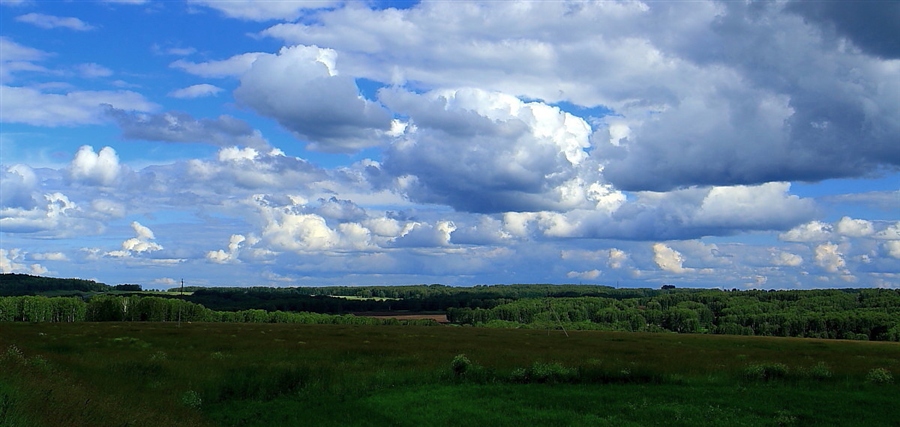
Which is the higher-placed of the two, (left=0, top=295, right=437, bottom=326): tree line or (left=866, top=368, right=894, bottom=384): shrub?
(left=866, top=368, right=894, bottom=384): shrub

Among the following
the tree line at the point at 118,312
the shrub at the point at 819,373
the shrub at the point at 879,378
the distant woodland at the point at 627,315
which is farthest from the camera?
the tree line at the point at 118,312

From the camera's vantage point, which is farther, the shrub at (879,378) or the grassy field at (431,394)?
the shrub at (879,378)

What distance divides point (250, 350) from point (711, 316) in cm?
16114

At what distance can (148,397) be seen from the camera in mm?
21547

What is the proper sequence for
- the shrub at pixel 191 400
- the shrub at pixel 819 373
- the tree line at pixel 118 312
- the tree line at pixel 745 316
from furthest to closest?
the tree line at pixel 118 312 < the tree line at pixel 745 316 < the shrub at pixel 819 373 < the shrub at pixel 191 400

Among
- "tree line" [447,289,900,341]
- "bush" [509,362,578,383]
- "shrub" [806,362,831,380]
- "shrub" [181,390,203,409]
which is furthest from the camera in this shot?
"tree line" [447,289,900,341]

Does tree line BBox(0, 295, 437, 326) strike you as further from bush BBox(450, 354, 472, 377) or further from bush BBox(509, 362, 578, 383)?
bush BBox(509, 362, 578, 383)

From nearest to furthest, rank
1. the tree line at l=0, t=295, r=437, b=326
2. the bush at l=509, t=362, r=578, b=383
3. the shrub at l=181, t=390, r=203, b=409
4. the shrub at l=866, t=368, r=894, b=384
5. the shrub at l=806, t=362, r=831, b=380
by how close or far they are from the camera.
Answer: the shrub at l=181, t=390, r=203, b=409 → the shrub at l=866, t=368, r=894, b=384 → the bush at l=509, t=362, r=578, b=383 → the shrub at l=806, t=362, r=831, b=380 → the tree line at l=0, t=295, r=437, b=326

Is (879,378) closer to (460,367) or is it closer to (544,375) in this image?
Answer: (544,375)

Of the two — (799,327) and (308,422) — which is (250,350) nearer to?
(308,422)

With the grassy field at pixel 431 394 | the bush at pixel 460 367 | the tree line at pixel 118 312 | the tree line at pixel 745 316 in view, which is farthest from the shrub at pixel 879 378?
the tree line at pixel 118 312

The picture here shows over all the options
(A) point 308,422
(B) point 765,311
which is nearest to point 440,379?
(A) point 308,422

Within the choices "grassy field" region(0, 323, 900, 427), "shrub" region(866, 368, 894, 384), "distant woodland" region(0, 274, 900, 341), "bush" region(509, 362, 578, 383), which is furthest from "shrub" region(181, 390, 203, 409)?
"distant woodland" region(0, 274, 900, 341)

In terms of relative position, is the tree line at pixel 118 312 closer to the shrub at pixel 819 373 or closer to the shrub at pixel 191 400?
the shrub at pixel 819 373
